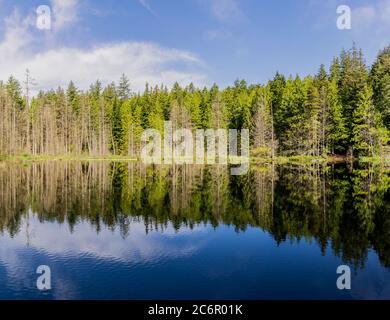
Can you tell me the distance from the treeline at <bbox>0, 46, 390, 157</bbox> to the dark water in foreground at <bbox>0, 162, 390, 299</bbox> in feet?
135

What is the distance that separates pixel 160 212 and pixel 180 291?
37.6 feet

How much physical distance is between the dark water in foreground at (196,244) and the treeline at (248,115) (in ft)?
135

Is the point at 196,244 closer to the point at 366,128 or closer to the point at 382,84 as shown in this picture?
the point at 366,128

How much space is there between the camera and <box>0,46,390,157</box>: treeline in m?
66.4

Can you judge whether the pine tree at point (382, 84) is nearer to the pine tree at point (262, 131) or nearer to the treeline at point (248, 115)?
the treeline at point (248, 115)

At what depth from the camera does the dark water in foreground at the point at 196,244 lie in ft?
36.4

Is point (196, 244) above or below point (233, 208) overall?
below

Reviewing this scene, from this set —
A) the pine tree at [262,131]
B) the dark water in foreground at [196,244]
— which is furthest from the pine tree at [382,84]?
the dark water in foreground at [196,244]

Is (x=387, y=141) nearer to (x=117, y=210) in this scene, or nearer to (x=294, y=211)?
(x=294, y=211)

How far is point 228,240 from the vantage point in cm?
1645

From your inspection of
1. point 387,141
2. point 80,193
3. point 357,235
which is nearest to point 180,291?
point 357,235

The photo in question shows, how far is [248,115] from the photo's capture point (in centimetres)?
8669

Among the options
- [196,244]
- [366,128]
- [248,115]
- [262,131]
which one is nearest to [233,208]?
[196,244]

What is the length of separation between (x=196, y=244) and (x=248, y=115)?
7313cm
